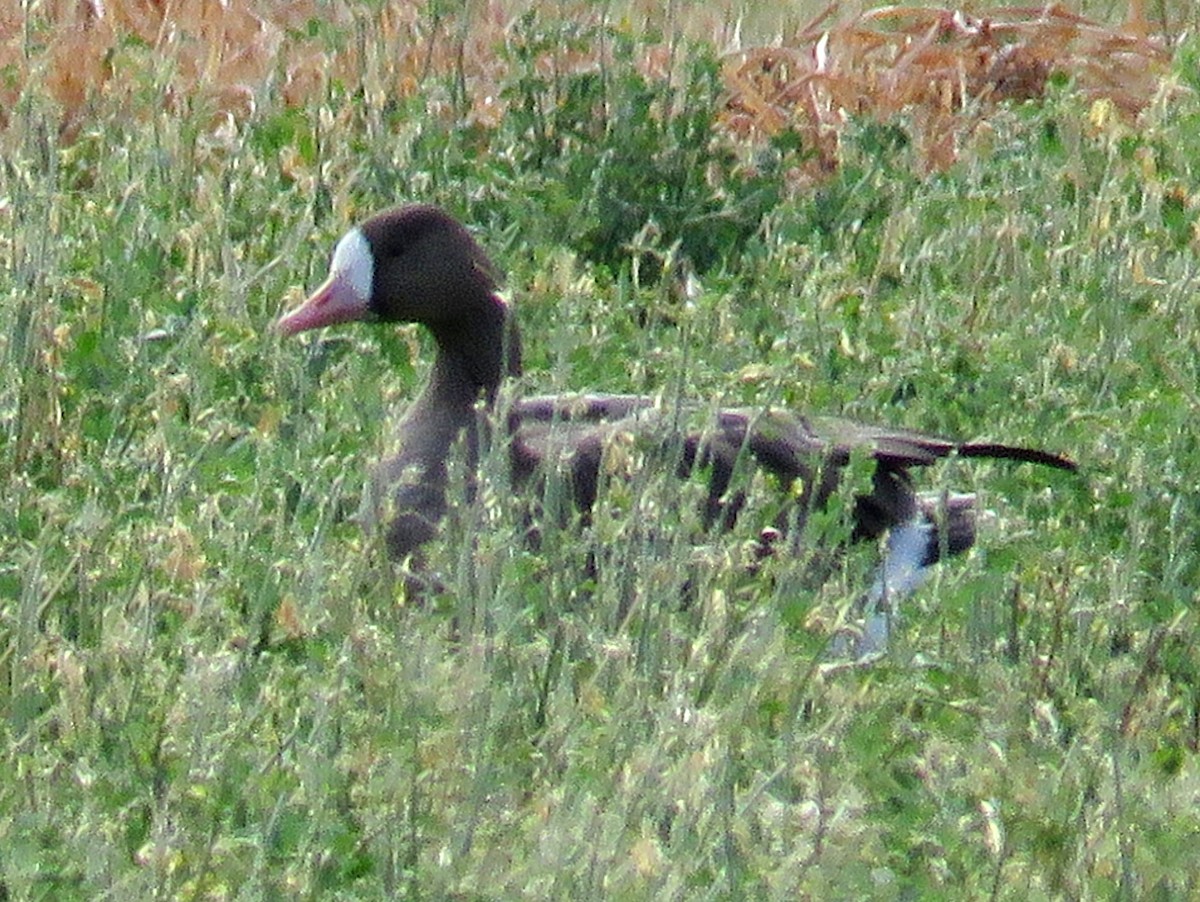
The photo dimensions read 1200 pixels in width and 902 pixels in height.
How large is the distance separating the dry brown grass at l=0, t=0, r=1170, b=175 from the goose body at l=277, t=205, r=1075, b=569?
1488mm

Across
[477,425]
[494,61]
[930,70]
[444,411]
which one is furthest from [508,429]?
[930,70]

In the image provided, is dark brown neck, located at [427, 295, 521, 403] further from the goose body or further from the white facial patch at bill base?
the white facial patch at bill base

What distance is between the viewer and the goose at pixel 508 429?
5.50 meters

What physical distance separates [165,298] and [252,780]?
9.87 feet

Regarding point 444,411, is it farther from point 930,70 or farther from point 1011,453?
point 930,70

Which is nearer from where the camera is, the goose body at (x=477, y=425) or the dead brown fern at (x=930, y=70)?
the goose body at (x=477, y=425)

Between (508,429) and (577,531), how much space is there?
1.39 feet

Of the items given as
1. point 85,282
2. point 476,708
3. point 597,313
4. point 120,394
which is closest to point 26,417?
point 120,394

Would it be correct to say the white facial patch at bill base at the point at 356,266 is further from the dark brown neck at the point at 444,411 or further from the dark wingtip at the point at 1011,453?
the dark wingtip at the point at 1011,453

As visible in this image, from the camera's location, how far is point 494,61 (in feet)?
28.5

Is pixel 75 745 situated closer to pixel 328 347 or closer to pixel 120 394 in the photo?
pixel 120 394

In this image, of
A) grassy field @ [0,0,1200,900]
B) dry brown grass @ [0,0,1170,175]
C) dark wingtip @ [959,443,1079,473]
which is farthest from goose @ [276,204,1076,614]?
A: dry brown grass @ [0,0,1170,175]

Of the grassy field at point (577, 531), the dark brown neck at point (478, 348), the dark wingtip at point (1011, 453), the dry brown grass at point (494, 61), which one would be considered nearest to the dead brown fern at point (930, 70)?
the dry brown grass at point (494, 61)

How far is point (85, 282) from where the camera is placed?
643cm
